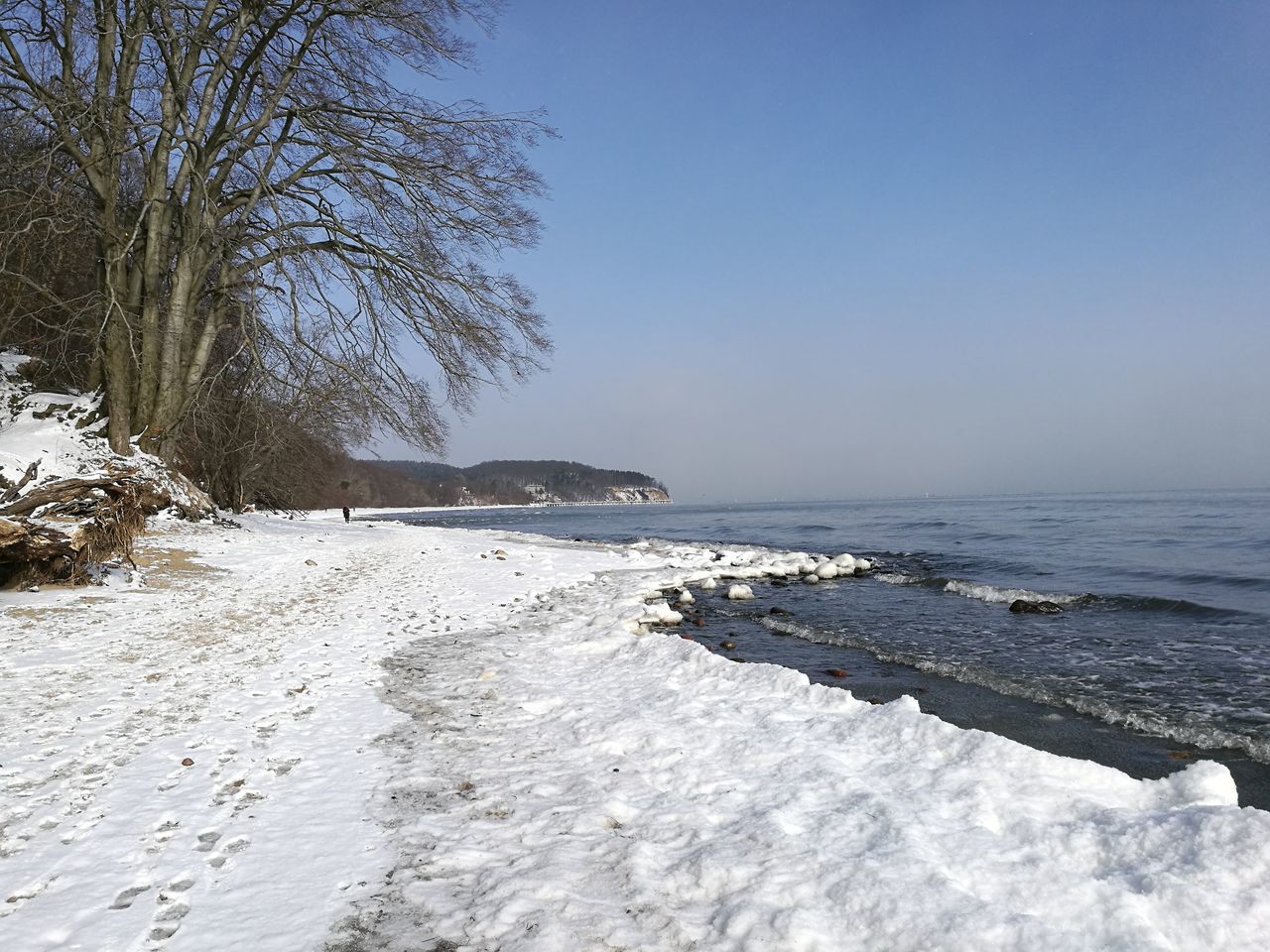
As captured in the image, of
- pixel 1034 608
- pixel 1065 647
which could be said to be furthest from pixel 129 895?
pixel 1034 608

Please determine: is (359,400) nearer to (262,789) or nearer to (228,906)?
(262,789)

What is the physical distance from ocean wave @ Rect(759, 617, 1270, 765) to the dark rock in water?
13.0 ft

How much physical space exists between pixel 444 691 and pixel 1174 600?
39.6 feet

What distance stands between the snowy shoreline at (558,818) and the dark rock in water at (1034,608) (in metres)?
7.45

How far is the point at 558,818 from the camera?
317cm

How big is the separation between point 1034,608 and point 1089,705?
5.67 meters

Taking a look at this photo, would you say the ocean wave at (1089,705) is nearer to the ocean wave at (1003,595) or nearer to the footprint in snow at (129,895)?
the ocean wave at (1003,595)

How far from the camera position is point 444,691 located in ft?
17.4

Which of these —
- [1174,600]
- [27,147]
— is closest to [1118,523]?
[1174,600]

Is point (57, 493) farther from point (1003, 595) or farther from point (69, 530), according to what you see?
point (1003, 595)

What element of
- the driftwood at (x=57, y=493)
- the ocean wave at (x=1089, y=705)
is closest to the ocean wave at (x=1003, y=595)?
the ocean wave at (x=1089, y=705)

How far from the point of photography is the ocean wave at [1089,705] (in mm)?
5012

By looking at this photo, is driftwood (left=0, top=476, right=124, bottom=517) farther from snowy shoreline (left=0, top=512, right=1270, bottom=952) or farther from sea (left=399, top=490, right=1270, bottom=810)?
sea (left=399, top=490, right=1270, bottom=810)

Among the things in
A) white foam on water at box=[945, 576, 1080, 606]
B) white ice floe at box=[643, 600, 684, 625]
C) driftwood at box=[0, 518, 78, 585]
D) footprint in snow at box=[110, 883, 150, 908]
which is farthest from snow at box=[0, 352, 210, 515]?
white foam on water at box=[945, 576, 1080, 606]
